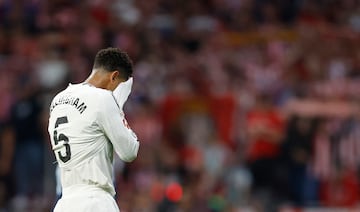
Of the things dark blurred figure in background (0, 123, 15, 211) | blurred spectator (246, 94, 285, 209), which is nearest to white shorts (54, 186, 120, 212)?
dark blurred figure in background (0, 123, 15, 211)

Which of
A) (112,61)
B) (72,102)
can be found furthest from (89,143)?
(112,61)

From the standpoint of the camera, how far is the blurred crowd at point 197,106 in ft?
53.2

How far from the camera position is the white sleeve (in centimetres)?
873

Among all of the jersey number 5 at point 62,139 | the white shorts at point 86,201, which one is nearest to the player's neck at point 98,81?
the jersey number 5 at point 62,139

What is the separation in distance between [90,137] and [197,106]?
8.56 m

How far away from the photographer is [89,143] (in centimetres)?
880

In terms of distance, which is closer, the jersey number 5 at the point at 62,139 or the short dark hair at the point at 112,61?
the jersey number 5 at the point at 62,139

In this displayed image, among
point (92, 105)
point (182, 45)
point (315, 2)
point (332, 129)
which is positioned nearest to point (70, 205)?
point (92, 105)

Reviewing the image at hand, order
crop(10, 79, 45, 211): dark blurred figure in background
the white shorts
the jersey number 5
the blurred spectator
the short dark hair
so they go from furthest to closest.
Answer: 1. the blurred spectator
2. crop(10, 79, 45, 211): dark blurred figure in background
3. the short dark hair
4. the jersey number 5
5. the white shorts

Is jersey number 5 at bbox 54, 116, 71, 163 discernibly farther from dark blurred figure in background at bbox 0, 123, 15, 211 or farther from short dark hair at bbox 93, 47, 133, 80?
dark blurred figure in background at bbox 0, 123, 15, 211

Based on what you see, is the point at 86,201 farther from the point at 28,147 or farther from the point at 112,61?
the point at 28,147

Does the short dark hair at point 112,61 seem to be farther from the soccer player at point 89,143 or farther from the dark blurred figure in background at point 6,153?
the dark blurred figure in background at point 6,153

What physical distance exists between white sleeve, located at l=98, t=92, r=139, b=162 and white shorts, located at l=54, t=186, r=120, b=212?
1.12ft

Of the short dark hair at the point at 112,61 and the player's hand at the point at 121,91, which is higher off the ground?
A: the short dark hair at the point at 112,61
